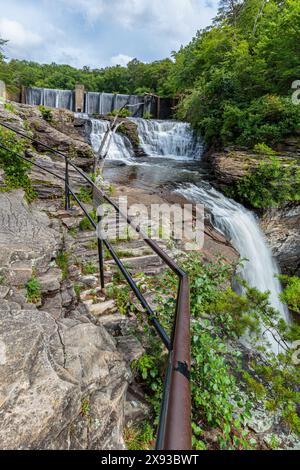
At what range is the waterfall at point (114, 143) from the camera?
13406 mm

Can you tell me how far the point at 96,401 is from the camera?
144cm

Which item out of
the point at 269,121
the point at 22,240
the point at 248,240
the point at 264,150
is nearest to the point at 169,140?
the point at 269,121

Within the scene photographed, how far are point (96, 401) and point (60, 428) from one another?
0.28 metres

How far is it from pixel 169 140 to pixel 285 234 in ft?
32.3

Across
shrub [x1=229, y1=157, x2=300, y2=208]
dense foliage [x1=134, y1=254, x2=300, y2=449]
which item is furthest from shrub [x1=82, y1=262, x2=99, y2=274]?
shrub [x1=229, y1=157, x2=300, y2=208]

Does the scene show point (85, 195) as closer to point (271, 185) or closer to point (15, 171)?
point (15, 171)

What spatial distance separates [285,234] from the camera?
25.3 feet

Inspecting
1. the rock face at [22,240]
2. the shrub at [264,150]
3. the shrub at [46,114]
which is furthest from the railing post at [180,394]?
the shrub at [46,114]

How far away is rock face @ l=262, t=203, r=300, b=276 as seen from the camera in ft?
25.2

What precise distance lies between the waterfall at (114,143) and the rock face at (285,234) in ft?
26.6

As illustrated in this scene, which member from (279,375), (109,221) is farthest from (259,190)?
(279,375)

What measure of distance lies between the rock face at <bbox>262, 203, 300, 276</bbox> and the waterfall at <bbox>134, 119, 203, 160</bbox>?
302 inches

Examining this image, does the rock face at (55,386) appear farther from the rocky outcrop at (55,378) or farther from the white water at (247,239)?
the white water at (247,239)

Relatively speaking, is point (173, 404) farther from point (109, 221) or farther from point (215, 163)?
point (215, 163)
